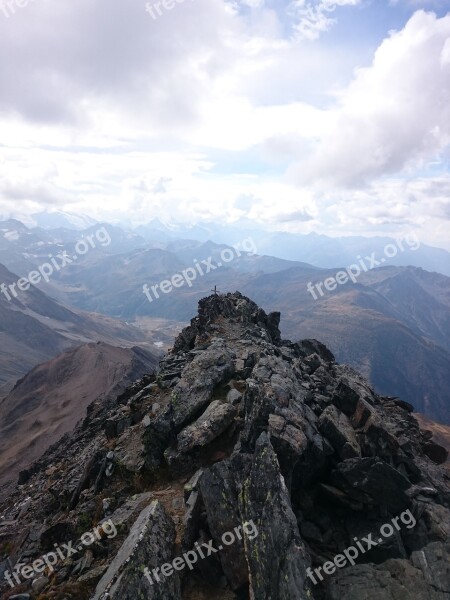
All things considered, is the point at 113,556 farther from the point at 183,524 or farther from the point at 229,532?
the point at 229,532

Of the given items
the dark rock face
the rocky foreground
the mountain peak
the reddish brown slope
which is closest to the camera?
the dark rock face

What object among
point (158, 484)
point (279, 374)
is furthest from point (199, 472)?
point (279, 374)

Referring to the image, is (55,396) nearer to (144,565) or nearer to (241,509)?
(144,565)

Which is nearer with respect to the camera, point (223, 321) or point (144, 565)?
point (144, 565)

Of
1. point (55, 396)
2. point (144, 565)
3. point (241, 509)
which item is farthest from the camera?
point (55, 396)

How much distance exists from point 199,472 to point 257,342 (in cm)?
1918

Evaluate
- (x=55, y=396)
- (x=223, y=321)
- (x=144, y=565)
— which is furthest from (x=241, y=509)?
(x=55, y=396)

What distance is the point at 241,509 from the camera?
16.4 metres

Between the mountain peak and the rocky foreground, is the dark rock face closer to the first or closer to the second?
the rocky foreground

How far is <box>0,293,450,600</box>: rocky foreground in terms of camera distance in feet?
50.0

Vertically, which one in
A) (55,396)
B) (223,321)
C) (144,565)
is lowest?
(55,396)

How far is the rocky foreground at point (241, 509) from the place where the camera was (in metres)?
15.2

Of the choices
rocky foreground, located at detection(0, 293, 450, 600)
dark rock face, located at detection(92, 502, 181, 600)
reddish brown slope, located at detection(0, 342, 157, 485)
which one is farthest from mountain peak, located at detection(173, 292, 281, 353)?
reddish brown slope, located at detection(0, 342, 157, 485)

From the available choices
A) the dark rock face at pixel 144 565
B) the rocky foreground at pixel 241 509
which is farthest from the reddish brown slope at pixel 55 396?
the dark rock face at pixel 144 565
